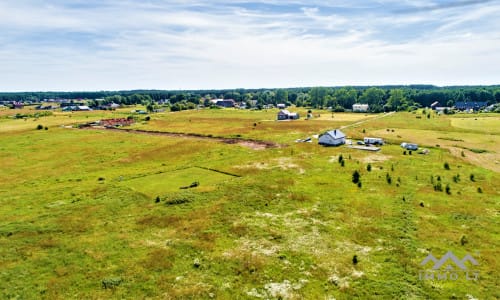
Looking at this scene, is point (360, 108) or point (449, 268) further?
point (360, 108)

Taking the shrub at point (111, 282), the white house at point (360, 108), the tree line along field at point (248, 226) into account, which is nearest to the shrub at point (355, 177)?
the tree line along field at point (248, 226)

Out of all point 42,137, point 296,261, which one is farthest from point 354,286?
point 42,137

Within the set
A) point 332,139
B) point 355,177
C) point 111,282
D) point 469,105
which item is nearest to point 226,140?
point 332,139

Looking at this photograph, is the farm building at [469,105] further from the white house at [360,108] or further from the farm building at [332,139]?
the farm building at [332,139]

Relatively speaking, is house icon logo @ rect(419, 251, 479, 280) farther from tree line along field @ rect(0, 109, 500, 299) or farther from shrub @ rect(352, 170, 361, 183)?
shrub @ rect(352, 170, 361, 183)

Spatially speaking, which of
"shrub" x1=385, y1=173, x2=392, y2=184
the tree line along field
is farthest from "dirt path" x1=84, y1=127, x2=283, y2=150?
"shrub" x1=385, y1=173, x2=392, y2=184

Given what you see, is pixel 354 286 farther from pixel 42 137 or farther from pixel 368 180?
pixel 42 137

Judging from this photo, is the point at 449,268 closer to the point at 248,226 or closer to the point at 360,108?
the point at 248,226
